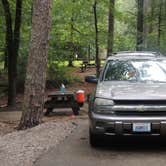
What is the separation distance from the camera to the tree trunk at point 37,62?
11.1 meters

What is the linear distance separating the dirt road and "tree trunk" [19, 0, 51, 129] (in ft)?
7.33

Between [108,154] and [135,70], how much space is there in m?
2.34

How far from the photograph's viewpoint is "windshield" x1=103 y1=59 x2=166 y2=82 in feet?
31.3

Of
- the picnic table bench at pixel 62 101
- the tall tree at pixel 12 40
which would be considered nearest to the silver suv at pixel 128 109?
the picnic table bench at pixel 62 101

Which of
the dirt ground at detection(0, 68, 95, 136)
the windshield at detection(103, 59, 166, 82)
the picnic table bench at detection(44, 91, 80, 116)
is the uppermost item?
the windshield at detection(103, 59, 166, 82)

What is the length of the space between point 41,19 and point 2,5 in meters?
10.4

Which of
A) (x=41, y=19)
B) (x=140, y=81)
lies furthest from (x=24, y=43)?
(x=140, y=81)

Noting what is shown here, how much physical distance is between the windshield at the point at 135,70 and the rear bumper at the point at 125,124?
166cm

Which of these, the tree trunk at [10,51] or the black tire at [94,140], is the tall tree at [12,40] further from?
the black tire at [94,140]

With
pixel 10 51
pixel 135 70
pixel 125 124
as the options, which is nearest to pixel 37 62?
pixel 135 70

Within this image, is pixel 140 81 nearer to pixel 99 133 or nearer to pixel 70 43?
pixel 99 133

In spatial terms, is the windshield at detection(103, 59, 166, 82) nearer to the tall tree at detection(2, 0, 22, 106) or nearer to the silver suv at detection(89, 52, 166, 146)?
the silver suv at detection(89, 52, 166, 146)

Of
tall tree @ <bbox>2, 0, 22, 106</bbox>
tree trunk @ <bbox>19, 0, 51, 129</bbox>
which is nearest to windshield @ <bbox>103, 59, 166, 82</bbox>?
tree trunk @ <bbox>19, 0, 51, 129</bbox>

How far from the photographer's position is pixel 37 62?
11.3 m
